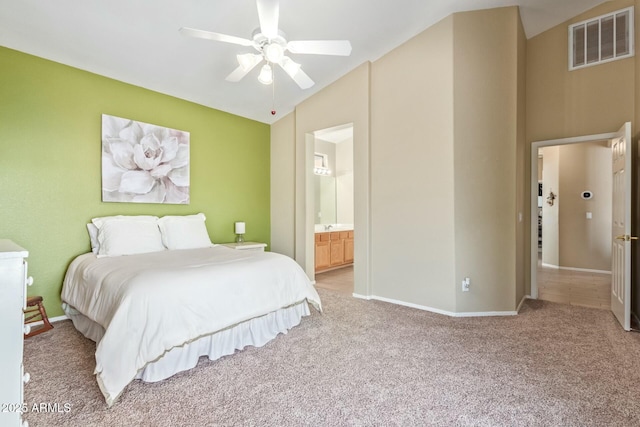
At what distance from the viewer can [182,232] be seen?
3.85 metres

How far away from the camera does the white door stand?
9.65 ft

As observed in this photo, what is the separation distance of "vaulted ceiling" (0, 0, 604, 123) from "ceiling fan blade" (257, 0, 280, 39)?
28.0 inches

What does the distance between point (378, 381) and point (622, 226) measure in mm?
3017

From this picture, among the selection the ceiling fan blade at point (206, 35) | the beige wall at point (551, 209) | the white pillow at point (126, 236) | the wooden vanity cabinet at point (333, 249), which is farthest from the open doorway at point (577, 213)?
the white pillow at point (126, 236)

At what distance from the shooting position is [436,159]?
139 inches

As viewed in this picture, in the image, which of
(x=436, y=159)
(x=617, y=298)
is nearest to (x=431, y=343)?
(x=436, y=159)

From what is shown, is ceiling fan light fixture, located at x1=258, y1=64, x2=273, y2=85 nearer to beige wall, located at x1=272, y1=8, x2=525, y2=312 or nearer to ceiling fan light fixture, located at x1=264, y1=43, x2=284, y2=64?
ceiling fan light fixture, located at x1=264, y1=43, x2=284, y2=64

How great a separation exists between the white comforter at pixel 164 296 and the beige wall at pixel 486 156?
6.22ft

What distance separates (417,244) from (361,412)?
227 cm

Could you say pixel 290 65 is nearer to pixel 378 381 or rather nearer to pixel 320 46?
pixel 320 46

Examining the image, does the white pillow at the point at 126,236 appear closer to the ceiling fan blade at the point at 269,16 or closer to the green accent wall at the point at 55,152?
the green accent wall at the point at 55,152

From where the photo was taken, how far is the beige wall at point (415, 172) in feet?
11.4

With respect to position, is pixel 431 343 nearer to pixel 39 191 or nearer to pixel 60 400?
pixel 60 400

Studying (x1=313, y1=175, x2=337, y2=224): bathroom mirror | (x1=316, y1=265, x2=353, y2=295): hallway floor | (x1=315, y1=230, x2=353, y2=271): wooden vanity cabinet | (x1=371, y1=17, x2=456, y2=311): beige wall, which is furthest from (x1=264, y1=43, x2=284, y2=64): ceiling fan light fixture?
(x1=313, y1=175, x2=337, y2=224): bathroom mirror
